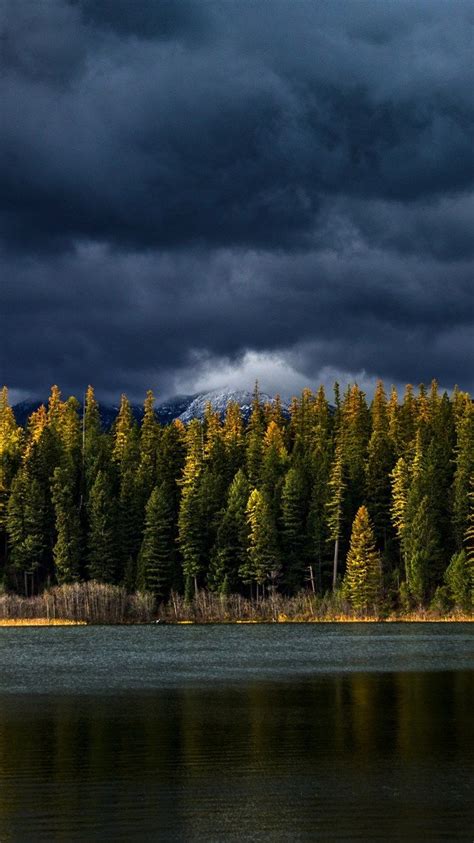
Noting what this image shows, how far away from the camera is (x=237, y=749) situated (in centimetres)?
3756

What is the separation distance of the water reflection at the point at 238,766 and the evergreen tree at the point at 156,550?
331 ft

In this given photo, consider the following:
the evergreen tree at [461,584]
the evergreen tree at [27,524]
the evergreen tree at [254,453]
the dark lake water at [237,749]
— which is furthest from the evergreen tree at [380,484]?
the dark lake water at [237,749]

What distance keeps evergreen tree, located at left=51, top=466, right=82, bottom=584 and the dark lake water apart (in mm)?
80449

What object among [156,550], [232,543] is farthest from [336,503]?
[156,550]

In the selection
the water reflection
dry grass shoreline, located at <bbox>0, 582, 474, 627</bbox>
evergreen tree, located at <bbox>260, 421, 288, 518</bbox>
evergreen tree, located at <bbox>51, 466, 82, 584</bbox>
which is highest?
evergreen tree, located at <bbox>260, 421, 288, 518</bbox>

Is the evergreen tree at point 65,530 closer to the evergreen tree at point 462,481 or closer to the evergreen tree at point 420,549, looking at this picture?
the evergreen tree at point 420,549

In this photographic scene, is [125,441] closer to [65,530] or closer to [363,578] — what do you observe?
[65,530]

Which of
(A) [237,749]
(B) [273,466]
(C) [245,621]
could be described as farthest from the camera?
(B) [273,466]

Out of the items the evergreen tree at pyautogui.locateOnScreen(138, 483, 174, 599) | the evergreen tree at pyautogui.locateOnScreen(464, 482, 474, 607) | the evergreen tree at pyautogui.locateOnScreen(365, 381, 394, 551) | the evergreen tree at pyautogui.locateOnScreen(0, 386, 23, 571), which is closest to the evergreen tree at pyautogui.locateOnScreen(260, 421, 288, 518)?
the evergreen tree at pyautogui.locateOnScreen(365, 381, 394, 551)

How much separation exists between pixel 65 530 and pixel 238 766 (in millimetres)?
128599

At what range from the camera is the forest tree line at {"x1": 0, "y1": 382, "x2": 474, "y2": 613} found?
148500 mm

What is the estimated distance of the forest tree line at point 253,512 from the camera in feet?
487

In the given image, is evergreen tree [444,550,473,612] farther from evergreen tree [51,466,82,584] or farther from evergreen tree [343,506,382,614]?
evergreen tree [51,466,82,584]

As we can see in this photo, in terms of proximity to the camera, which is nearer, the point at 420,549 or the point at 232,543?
the point at 420,549
